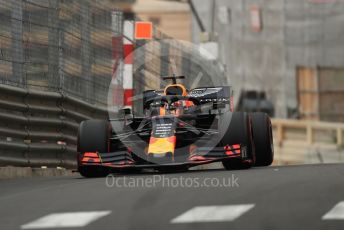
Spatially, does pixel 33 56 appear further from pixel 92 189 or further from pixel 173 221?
pixel 173 221

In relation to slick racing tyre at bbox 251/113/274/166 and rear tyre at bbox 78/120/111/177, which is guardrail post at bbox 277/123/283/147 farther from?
rear tyre at bbox 78/120/111/177

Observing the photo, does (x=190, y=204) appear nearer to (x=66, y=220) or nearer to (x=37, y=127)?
(x=66, y=220)

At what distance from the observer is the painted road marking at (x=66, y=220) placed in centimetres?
728

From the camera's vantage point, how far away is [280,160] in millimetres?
38312

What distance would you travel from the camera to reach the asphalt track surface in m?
7.17

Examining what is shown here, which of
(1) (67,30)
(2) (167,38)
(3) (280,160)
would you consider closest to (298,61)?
(3) (280,160)

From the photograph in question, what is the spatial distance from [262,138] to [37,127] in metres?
3.25

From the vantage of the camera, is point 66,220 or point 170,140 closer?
point 66,220

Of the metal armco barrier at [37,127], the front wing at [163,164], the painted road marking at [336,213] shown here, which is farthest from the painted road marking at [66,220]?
the metal armco barrier at [37,127]

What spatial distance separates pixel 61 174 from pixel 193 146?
10.6ft

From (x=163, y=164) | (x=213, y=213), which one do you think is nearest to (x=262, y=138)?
(x=163, y=164)

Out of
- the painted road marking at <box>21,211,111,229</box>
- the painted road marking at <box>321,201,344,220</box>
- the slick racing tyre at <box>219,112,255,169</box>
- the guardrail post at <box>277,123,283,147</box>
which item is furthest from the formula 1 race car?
the guardrail post at <box>277,123,283,147</box>

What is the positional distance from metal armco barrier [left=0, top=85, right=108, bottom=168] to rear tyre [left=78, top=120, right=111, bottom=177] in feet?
4.44

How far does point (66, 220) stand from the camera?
7453mm
